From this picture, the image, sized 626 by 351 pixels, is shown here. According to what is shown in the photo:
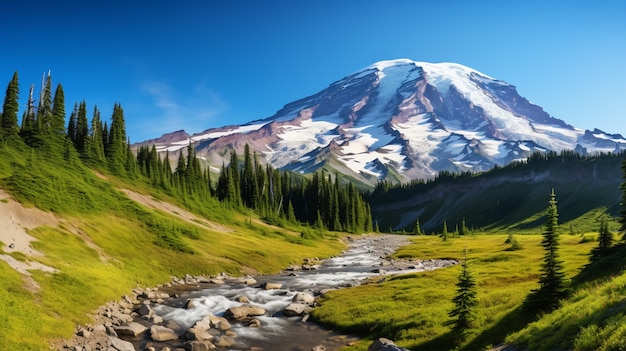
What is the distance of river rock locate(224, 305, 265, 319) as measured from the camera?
4072cm

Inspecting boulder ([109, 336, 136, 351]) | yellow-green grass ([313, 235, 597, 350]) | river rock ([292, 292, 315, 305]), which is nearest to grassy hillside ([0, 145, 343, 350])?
boulder ([109, 336, 136, 351])

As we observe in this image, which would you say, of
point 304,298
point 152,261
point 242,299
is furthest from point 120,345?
point 152,261

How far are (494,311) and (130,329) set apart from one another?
1120 inches

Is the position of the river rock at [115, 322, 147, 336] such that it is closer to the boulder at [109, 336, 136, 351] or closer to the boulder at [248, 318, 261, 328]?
the boulder at [109, 336, 136, 351]

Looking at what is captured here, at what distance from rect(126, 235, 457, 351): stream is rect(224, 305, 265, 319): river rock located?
2.31ft

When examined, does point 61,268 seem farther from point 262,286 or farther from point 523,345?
point 523,345

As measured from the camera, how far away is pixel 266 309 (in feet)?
145

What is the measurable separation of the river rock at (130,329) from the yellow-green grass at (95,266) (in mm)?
2957

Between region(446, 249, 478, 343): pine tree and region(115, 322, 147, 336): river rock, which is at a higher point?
region(446, 249, 478, 343): pine tree

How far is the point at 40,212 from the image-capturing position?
57.8m

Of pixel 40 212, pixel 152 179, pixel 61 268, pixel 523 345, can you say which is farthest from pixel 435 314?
pixel 152 179

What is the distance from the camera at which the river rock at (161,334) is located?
109 feet

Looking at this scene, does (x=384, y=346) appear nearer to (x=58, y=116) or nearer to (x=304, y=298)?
(x=304, y=298)

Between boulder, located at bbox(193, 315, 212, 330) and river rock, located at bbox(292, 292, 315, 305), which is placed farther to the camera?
river rock, located at bbox(292, 292, 315, 305)
